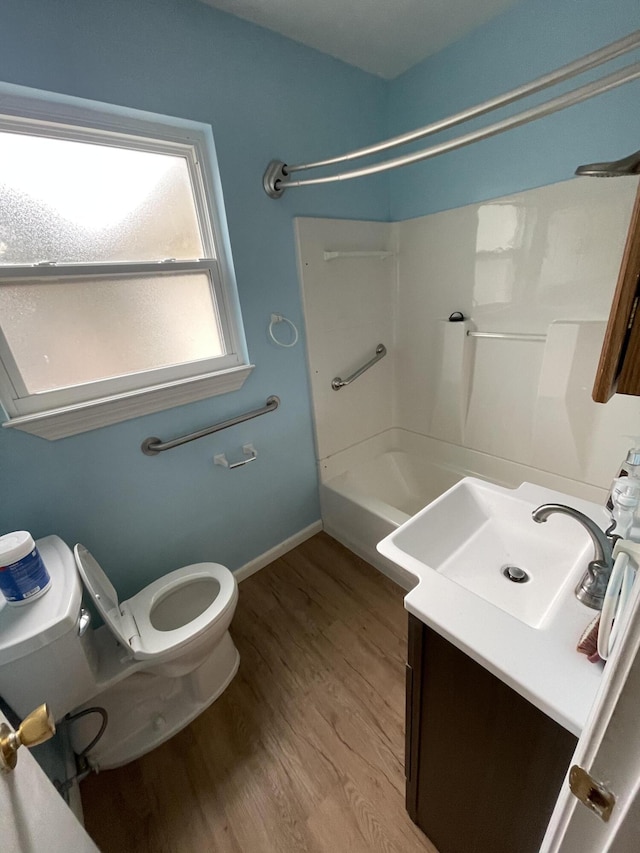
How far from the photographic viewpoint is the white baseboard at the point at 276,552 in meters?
1.94

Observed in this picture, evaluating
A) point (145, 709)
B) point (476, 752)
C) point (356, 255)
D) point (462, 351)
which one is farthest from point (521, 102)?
point (145, 709)

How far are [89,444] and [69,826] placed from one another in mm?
1042

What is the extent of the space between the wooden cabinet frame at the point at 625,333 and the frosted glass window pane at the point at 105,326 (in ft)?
4.96

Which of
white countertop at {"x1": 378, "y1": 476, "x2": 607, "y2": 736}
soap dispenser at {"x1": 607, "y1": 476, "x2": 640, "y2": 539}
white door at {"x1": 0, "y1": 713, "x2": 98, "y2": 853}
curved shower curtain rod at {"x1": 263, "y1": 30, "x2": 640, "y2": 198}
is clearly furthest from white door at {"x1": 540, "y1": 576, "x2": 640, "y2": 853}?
curved shower curtain rod at {"x1": 263, "y1": 30, "x2": 640, "y2": 198}

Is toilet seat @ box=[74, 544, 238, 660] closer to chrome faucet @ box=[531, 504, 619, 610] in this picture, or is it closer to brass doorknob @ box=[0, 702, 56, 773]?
brass doorknob @ box=[0, 702, 56, 773]

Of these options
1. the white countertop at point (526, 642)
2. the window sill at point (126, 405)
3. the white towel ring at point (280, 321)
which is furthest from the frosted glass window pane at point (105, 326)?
the white countertop at point (526, 642)

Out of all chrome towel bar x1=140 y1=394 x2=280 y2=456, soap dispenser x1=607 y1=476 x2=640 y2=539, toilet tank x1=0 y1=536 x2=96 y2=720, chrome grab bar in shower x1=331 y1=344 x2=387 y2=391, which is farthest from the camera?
chrome grab bar in shower x1=331 y1=344 x2=387 y2=391

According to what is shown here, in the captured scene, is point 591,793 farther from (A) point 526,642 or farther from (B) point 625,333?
(B) point 625,333

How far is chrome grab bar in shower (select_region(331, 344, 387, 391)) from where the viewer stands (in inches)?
80.7

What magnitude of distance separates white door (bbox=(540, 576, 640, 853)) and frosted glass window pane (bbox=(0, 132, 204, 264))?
170cm

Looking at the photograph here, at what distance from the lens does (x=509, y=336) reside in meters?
1.78

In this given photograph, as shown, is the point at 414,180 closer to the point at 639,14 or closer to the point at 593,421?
the point at 639,14

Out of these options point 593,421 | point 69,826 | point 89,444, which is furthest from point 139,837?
point 593,421

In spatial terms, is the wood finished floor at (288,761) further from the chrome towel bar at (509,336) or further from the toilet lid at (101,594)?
the chrome towel bar at (509,336)
